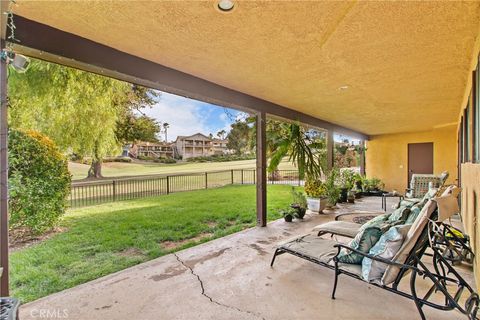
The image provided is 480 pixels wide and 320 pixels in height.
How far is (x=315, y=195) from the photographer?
638 centimetres

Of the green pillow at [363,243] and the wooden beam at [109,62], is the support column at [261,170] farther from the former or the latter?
the green pillow at [363,243]

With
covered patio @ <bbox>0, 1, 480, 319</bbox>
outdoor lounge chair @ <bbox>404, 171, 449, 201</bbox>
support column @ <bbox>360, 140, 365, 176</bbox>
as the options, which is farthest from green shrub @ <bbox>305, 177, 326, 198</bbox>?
support column @ <bbox>360, 140, 365, 176</bbox>

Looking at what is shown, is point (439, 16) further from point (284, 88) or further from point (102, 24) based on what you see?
point (102, 24)

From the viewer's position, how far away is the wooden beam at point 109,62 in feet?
7.07

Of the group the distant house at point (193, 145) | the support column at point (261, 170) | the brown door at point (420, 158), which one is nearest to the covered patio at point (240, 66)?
the support column at point (261, 170)

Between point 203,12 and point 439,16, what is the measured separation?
2.00 meters

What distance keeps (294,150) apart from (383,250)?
166 inches

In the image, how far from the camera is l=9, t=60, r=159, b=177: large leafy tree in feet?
16.5

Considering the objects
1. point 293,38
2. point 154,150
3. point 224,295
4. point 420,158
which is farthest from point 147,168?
point 420,158

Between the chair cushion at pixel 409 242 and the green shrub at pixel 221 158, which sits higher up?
the green shrub at pixel 221 158

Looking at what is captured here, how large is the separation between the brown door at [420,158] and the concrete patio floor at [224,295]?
851cm

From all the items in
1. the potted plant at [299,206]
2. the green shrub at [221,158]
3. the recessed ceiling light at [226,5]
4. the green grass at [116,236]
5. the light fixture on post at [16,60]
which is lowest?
the green grass at [116,236]

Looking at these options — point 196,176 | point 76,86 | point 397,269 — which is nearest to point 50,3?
point 397,269

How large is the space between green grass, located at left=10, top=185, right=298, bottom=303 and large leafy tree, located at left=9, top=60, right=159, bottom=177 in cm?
186
